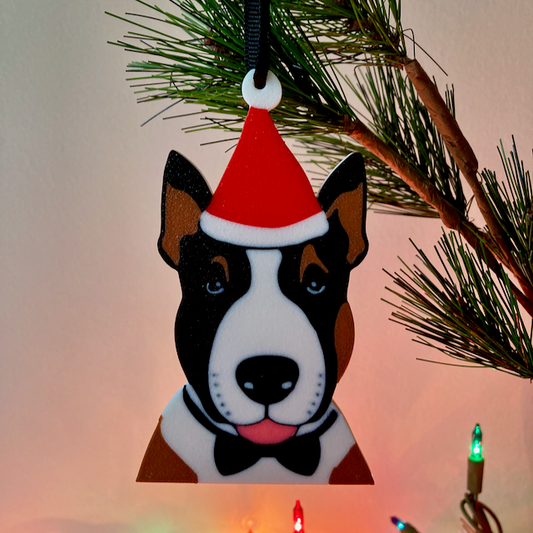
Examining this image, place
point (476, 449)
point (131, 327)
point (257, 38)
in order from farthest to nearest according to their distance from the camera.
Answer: point (131, 327) < point (476, 449) < point (257, 38)

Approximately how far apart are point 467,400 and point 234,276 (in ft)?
2.14

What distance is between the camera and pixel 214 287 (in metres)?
0.39

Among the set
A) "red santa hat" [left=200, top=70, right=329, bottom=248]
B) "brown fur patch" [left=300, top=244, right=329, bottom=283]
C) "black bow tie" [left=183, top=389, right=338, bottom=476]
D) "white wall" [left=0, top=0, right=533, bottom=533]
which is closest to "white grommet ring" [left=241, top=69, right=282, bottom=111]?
"red santa hat" [left=200, top=70, right=329, bottom=248]

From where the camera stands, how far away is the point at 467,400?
889 millimetres

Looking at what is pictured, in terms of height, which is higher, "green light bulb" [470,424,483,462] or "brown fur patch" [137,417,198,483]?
"brown fur patch" [137,417,198,483]

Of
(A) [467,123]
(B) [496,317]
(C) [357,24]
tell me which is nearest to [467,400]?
(A) [467,123]

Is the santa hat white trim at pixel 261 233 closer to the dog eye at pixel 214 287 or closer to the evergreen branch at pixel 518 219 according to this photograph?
the dog eye at pixel 214 287

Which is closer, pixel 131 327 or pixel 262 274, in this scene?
pixel 262 274

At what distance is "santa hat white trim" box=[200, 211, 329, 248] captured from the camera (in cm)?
39

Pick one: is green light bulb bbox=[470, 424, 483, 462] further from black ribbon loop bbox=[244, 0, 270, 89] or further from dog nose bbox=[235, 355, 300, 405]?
black ribbon loop bbox=[244, 0, 270, 89]

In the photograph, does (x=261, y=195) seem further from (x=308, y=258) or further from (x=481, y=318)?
(x=481, y=318)

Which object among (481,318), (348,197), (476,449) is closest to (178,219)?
(348,197)

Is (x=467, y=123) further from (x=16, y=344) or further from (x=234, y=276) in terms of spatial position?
(x=16, y=344)

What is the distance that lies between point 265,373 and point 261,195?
0.43ft
